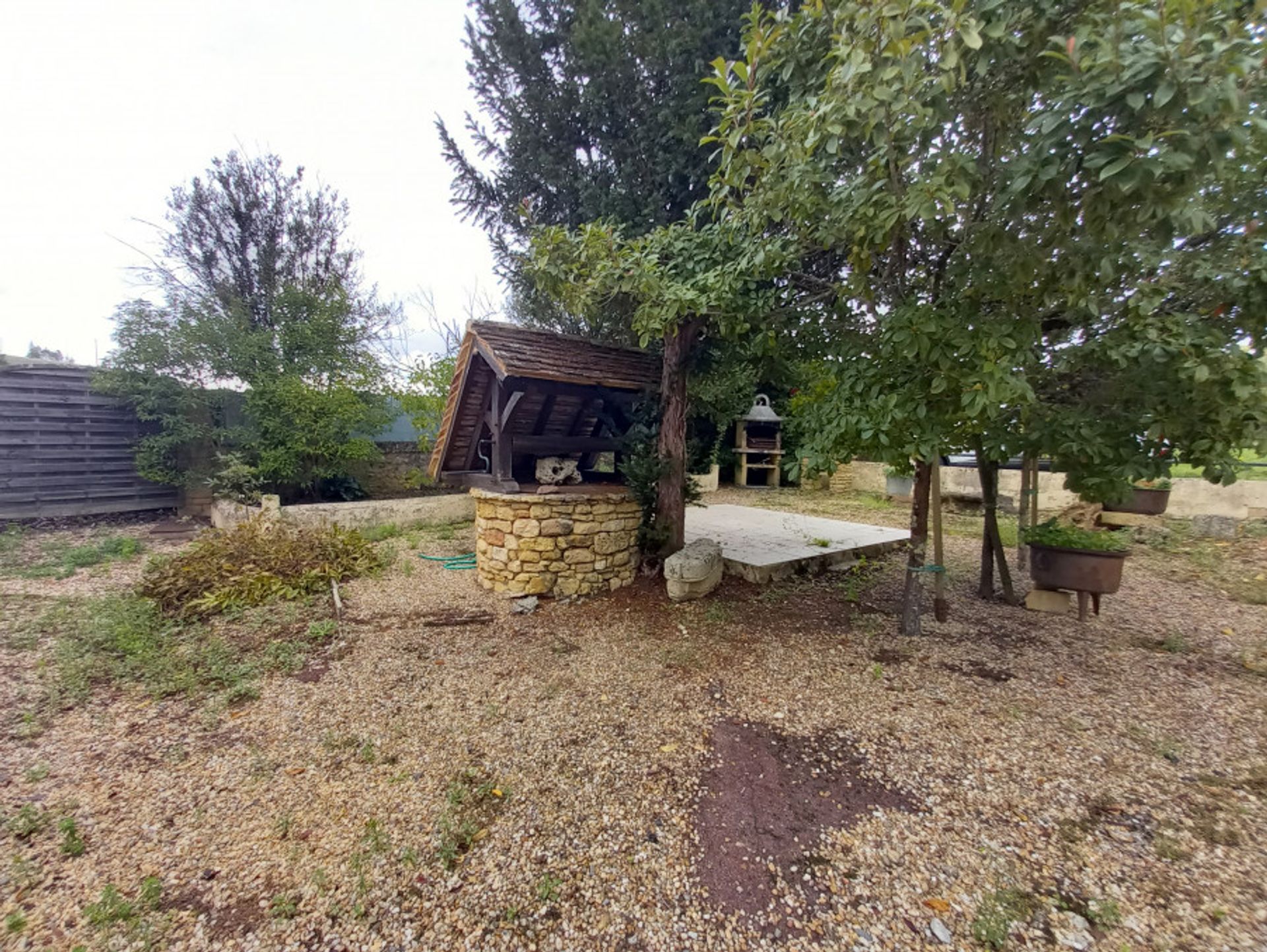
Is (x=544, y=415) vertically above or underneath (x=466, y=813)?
above

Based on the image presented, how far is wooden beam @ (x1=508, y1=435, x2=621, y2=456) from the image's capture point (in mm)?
5328

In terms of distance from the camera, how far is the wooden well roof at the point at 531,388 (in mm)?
4770

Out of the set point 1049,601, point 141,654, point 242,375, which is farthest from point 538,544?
point 242,375

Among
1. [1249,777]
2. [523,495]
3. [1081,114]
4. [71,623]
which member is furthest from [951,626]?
[71,623]

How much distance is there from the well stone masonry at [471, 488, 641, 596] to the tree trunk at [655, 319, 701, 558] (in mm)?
380

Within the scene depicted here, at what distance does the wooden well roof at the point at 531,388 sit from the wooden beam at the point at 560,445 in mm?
10

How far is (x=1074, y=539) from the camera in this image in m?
4.16

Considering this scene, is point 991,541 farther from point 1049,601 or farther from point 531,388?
point 531,388

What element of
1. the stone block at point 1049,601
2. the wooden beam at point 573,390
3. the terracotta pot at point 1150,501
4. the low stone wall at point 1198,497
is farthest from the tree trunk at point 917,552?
the terracotta pot at point 1150,501


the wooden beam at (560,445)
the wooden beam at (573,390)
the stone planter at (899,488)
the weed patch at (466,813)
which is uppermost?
the wooden beam at (573,390)

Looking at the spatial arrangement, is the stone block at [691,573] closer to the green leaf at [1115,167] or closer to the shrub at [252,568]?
the shrub at [252,568]

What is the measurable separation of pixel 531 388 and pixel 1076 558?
5046 millimetres

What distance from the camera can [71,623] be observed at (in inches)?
171

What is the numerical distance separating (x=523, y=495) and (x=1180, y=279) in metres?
5.10
